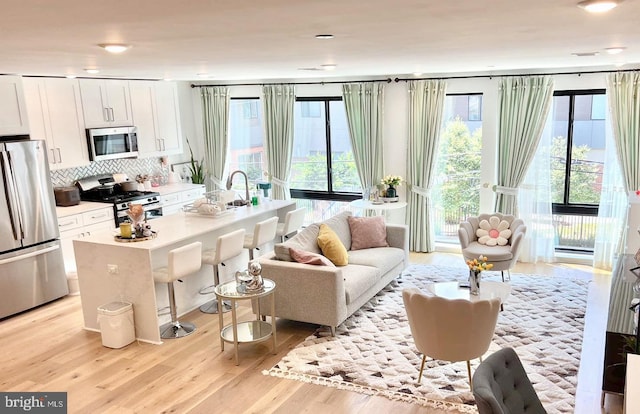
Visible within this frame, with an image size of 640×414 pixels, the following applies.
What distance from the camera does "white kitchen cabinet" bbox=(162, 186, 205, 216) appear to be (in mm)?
8141

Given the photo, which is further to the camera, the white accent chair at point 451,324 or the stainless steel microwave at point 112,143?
the stainless steel microwave at point 112,143

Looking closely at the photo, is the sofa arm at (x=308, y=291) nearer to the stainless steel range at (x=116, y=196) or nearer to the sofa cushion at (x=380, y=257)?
the sofa cushion at (x=380, y=257)

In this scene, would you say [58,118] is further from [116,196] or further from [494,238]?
[494,238]

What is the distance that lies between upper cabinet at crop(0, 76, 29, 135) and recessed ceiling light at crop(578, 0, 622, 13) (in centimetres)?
593

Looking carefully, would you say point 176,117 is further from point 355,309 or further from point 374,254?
point 355,309

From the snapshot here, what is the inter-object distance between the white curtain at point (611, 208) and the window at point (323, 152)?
3.41 metres

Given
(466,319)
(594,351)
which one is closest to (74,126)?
(466,319)

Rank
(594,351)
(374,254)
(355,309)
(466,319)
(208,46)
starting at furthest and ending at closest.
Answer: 1. (374,254)
2. (355,309)
3. (594,351)
4. (466,319)
5. (208,46)

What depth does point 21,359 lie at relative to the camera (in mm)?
5098

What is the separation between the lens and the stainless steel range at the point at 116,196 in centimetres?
735

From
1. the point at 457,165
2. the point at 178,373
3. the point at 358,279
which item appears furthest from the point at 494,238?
the point at 178,373

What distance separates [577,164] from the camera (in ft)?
24.1

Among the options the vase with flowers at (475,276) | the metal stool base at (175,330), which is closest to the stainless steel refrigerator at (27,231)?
the metal stool base at (175,330)

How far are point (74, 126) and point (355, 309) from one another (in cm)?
435
